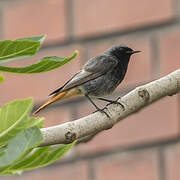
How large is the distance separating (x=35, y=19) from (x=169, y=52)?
582mm

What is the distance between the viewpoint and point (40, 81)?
2449mm

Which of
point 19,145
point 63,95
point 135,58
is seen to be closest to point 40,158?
point 19,145

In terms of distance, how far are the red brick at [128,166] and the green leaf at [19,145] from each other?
155 cm

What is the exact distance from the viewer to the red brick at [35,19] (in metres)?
2.42

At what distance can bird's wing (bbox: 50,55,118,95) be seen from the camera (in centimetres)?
182

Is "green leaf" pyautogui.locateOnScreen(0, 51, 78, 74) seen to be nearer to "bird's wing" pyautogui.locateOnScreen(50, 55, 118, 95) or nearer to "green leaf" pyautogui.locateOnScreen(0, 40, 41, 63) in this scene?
"green leaf" pyautogui.locateOnScreen(0, 40, 41, 63)

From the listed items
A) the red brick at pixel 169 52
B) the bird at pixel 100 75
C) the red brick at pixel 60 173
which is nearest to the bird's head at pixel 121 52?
the bird at pixel 100 75

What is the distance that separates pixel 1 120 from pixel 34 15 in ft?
6.18

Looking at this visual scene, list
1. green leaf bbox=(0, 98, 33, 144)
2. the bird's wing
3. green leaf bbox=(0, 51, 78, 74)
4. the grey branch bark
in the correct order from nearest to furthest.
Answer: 1. green leaf bbox=(0, 98, 33, 144)
2. green leaf bbox=(0, 51, 78, 74)
3. the grey branch bark
4. the bird's wing

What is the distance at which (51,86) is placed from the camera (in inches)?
95.0

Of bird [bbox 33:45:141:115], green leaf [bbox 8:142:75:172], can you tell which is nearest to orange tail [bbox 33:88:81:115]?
bird [bbox 33:45:141:115]

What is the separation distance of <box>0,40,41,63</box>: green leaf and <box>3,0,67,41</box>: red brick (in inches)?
66.3

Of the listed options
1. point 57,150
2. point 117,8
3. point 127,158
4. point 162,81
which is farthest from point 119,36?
point 57,150

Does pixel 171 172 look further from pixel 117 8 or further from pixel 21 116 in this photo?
pixel 21 116
